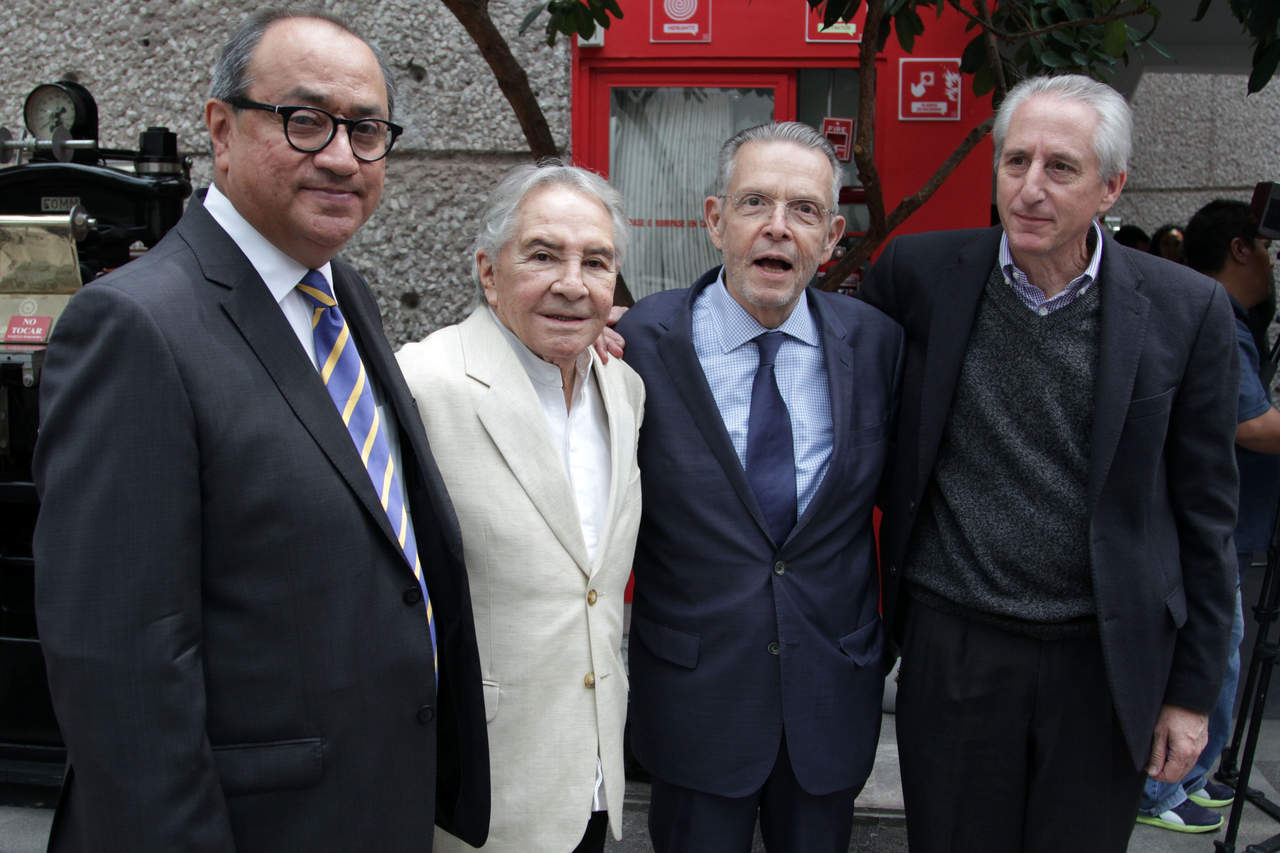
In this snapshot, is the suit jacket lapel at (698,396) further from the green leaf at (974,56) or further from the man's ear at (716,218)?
the green leaf at (974,56)

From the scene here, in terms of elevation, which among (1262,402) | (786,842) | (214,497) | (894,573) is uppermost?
(214,497)

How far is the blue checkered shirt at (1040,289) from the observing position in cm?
228

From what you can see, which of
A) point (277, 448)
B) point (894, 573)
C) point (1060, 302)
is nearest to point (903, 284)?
point (1060, 302)

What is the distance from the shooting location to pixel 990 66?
3537 mm

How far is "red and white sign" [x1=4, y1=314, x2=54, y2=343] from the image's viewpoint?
125 inches

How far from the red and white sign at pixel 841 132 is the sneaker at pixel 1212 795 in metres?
3.09

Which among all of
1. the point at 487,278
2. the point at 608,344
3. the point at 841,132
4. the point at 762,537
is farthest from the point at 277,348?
the point at 841,132

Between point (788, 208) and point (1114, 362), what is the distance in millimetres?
805

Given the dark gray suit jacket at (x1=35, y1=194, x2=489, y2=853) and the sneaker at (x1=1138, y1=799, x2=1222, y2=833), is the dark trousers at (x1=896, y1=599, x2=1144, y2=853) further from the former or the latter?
→ the sneaker at (x1=1138, y1=799, x2=1222, y2=833)

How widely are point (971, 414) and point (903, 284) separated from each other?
0.46 meters

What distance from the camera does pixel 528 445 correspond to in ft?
6.59

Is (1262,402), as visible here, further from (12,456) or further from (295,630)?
(12,456)

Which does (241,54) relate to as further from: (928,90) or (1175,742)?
(928,90)

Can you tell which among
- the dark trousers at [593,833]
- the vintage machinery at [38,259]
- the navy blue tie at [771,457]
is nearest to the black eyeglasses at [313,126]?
the navy blue tie at [771,457]
